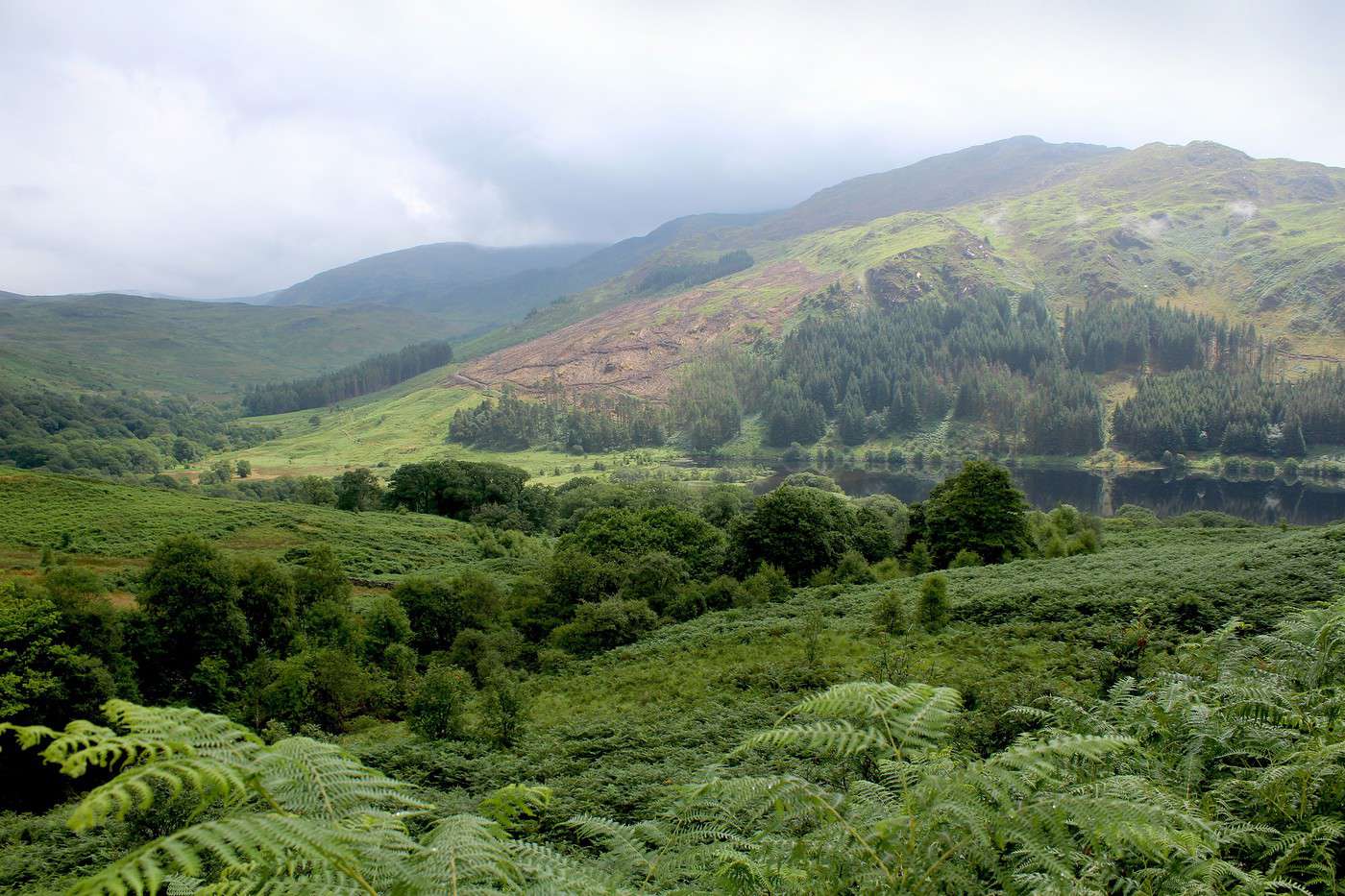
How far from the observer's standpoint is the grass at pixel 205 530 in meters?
45.2

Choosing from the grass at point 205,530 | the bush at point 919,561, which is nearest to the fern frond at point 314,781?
the bush at point 919,561

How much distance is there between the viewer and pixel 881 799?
13.5 feet

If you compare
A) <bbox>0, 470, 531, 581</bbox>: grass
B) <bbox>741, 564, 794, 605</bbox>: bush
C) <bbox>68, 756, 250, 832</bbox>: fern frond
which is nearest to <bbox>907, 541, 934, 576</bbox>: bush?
<bbox>741, 564, 794, 605</bbox>: bush

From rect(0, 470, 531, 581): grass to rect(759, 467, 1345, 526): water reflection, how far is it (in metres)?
68.2

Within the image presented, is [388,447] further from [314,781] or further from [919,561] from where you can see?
[314,781]

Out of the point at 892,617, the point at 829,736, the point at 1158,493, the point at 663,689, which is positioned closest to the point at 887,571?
the point at 892,617

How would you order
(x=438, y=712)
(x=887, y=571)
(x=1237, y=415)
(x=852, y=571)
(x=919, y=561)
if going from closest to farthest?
(x=438, y=712) → (x=852, y=571) → (x=887, y=571) → (x=919, y=561) → (x=1237, y=415)

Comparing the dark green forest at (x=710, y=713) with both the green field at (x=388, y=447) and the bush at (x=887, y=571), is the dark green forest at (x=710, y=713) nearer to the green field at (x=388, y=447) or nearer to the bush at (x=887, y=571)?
the bush at (x=887, y=571)

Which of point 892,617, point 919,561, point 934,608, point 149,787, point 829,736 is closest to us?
point 149,787

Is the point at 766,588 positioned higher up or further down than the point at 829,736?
further down

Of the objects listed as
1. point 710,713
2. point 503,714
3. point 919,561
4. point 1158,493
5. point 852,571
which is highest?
point 503,714

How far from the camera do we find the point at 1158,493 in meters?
101

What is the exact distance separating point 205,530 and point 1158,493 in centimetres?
11699

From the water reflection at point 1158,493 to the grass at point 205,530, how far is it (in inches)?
2684
